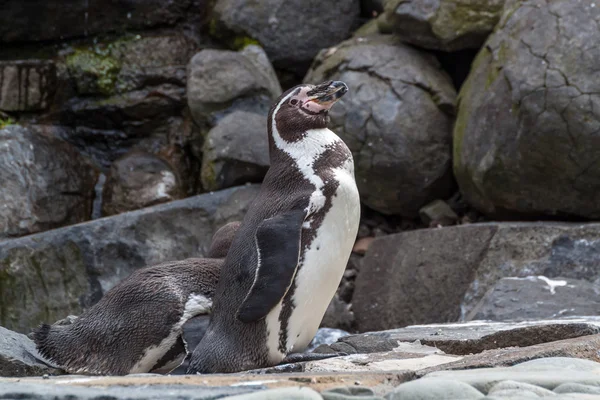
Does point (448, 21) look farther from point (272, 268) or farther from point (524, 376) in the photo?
point (524, 376)

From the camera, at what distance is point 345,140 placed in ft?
25.2

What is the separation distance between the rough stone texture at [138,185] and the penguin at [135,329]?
424cm

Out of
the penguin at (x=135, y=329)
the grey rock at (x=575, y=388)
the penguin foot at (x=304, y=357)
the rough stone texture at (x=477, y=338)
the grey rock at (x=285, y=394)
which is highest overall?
the grey rock at (x=285, y=394)

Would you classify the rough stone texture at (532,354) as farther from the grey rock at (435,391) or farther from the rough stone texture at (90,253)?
the rough stone texture at (90,253)

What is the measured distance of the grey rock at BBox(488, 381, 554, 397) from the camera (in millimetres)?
2746

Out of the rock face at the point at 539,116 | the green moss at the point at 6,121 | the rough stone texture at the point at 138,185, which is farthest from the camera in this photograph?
the green moss at the point at 6,121

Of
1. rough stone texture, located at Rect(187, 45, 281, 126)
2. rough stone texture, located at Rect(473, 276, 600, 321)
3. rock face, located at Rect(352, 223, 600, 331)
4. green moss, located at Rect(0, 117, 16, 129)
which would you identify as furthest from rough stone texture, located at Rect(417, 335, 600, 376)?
green moss, located at Rect(0, 117, 16, 129)

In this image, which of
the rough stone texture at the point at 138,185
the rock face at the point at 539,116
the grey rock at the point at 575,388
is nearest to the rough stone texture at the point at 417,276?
the rock face at the point at 539,116

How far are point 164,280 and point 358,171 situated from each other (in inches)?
153

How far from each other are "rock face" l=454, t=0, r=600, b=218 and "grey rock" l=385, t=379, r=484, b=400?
12.9 feet

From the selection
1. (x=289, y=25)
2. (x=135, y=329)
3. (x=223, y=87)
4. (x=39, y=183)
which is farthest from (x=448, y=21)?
(x=135, y=329)

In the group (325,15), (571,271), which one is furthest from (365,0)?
(571,271)

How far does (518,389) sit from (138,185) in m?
6.01

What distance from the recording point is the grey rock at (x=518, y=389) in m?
2.75
